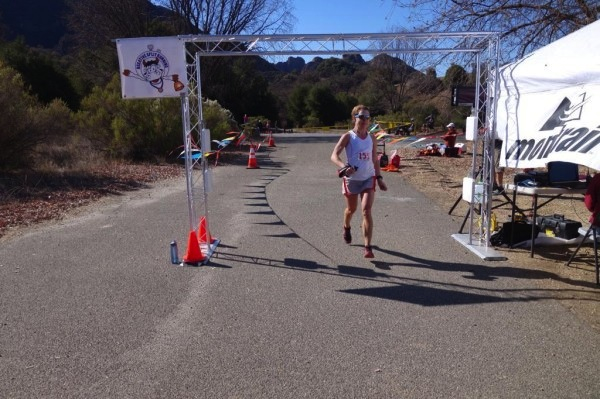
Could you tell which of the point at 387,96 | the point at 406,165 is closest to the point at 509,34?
the point at 406,165

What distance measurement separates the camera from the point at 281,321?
454cm

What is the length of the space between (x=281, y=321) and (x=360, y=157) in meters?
2.56

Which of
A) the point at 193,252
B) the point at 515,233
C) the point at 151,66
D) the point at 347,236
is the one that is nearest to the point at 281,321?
the point at 193,252

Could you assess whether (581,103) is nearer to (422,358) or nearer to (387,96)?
(422,358)

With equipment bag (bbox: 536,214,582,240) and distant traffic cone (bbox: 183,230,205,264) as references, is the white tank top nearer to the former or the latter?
distant traffic cone (bbox: 183,230,205,264)

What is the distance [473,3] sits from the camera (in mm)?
12820

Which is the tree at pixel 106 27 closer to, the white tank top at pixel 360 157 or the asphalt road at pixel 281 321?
the asphalt road at pixel 281 321

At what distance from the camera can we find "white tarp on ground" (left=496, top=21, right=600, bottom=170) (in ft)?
15.4

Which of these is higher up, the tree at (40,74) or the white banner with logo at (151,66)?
the tree at (40,74)

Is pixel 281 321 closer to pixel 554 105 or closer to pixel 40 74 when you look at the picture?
pixel 554 105

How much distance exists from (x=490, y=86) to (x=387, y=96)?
51606 millimetres

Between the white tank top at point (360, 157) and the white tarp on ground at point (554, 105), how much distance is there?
173 centimetres

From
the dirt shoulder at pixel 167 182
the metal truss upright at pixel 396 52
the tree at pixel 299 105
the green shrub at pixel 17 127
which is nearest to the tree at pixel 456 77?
the dirt shoulder at pixel 167 182

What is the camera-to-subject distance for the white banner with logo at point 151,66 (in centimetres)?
597
